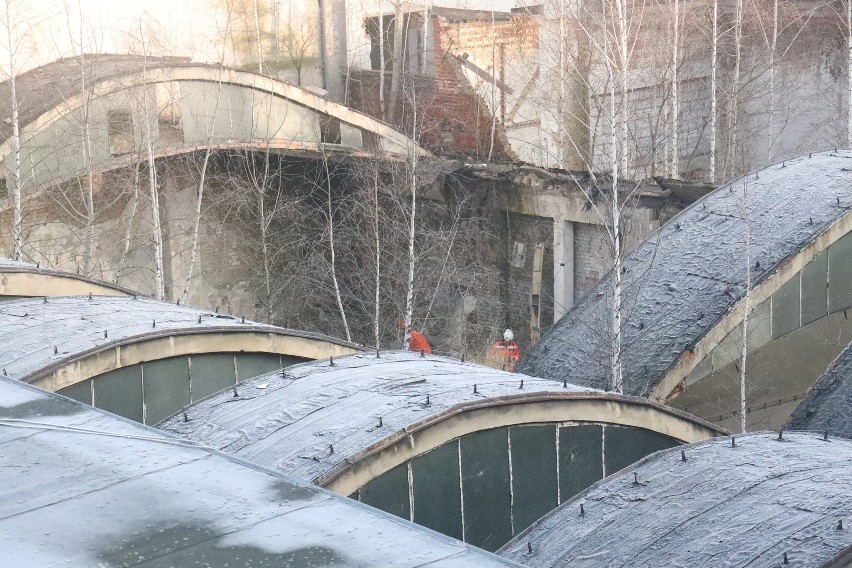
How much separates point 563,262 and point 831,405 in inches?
329

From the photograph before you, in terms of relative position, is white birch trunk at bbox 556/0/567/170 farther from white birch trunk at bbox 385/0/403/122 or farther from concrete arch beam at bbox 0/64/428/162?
white birch trunk at bbox 385/0/403/122

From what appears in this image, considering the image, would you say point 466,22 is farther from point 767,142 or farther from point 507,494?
point 507,494

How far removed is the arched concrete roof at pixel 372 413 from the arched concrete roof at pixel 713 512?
1.02 m

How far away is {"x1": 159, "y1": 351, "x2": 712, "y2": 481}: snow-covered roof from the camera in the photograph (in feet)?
25.6

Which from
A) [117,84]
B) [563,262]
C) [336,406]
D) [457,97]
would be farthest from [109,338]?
[457,97]

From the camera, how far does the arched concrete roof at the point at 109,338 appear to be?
962cm

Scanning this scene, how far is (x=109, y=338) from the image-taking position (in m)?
10.0

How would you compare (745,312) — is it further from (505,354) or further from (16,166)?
(16,166)

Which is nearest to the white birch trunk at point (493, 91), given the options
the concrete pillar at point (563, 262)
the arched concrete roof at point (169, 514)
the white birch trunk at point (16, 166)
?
the concrete pillar at point (563, 262)

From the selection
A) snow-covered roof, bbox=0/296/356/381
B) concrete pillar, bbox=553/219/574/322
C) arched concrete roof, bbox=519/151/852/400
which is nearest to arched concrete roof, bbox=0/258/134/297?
snow-covered roof, bbox=0/296/356/381

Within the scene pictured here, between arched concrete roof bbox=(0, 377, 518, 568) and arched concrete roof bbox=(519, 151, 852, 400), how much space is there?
848 centimetres

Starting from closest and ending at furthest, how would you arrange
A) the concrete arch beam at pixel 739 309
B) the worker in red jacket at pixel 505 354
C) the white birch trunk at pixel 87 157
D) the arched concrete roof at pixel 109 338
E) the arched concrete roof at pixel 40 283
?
1. the arched concrete roof at pixel 109 338
2. the concrete arch beam at pixel 739 309
3. the arched concrete roof at pixel 40 283
4. the white birch trunk at pixel 87 157
5. the worker in red jacket at pixel 505 354

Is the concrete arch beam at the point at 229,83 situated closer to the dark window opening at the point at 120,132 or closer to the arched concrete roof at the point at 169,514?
the dark window opening at the point at 120,132

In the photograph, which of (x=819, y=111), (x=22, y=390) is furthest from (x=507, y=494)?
(x=819, y=111)
